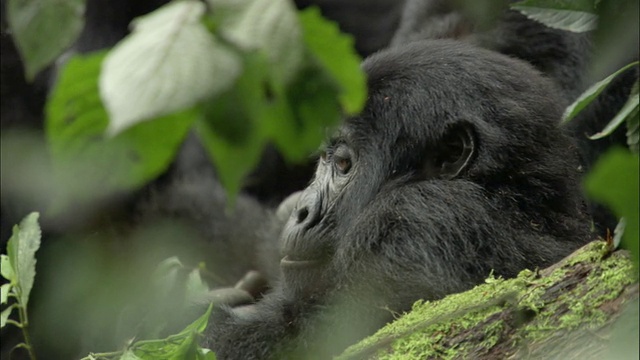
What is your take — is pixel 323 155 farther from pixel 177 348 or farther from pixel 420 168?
pixel 177 348

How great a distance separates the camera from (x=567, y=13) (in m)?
1.73

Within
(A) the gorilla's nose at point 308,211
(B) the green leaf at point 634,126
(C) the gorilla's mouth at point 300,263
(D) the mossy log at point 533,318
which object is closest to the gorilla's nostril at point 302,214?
(A) the gorilla's nose at point 308,211

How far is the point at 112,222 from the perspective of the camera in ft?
14.3

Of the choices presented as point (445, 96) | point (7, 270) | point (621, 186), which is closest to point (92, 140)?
point (621, 186)

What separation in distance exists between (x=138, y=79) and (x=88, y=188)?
0.18 metres

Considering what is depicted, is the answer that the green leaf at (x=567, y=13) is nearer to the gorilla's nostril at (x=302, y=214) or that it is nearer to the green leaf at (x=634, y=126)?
the green leaf at (x=634, y=126)

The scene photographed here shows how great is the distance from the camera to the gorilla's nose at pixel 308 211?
242cm

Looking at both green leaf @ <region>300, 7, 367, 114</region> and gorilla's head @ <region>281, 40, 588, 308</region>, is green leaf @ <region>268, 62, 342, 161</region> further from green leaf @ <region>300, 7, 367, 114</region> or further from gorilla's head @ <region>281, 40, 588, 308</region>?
gorilla's head @ <region>281, 40, 588, 308</region>

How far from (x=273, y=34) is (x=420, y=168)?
1.61 meters

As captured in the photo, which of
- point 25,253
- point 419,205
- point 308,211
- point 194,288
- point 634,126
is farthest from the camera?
point 194,288

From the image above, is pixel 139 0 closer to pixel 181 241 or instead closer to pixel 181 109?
pixel 181 241

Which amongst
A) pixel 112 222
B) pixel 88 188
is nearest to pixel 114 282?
pixel 112 222

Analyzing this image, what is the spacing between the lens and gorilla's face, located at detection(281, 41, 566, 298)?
2.18 metres

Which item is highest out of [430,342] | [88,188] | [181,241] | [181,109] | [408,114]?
[181,109]
